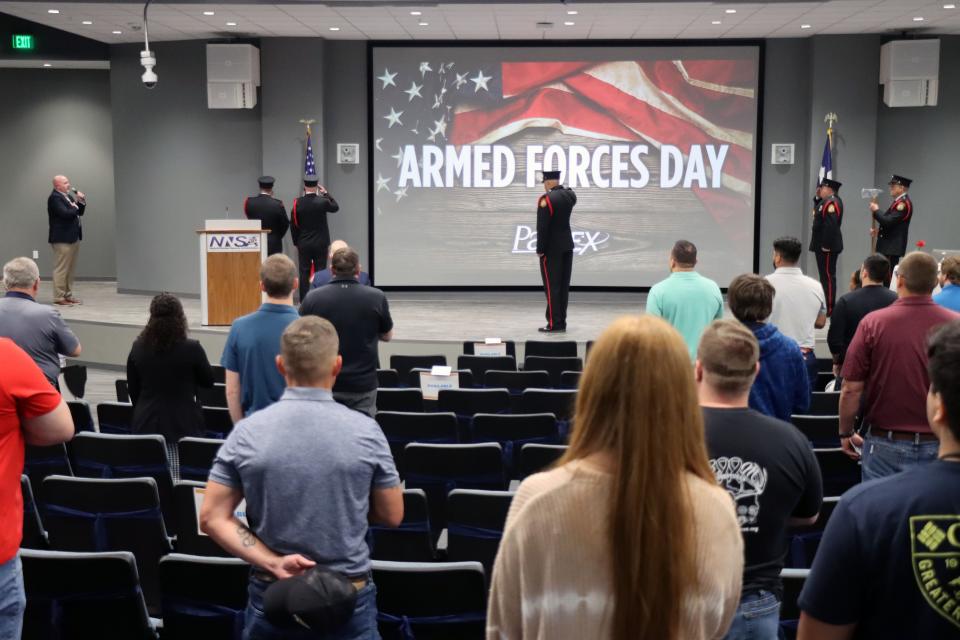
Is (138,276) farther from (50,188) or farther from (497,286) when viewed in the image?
(497,286)

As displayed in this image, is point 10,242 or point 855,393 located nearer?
point 855,393

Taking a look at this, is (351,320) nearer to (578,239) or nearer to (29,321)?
(29,321)

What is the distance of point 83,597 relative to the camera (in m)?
3.04

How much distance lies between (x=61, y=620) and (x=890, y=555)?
241 cm

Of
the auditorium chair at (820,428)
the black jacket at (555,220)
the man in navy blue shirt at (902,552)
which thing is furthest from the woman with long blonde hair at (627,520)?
the black jacket at (555,220)

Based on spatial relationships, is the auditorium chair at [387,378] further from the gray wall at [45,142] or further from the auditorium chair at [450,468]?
the gray wall at [45,142]

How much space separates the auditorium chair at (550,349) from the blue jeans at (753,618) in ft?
19.9

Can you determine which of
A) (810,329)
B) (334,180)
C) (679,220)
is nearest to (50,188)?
(334,180)

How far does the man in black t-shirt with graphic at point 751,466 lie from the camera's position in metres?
2.53

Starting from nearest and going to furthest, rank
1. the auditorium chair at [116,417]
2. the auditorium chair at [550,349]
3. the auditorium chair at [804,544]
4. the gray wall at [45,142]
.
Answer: the auditorium chair at [804,544], the auditorium chair at [116,417], the auditorium chair at [550,349], the gray wall at [45,142]

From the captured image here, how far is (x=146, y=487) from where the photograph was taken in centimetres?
393

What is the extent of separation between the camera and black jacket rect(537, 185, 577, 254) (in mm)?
10836

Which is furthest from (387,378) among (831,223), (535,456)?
(831,223)

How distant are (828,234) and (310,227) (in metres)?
6.13
